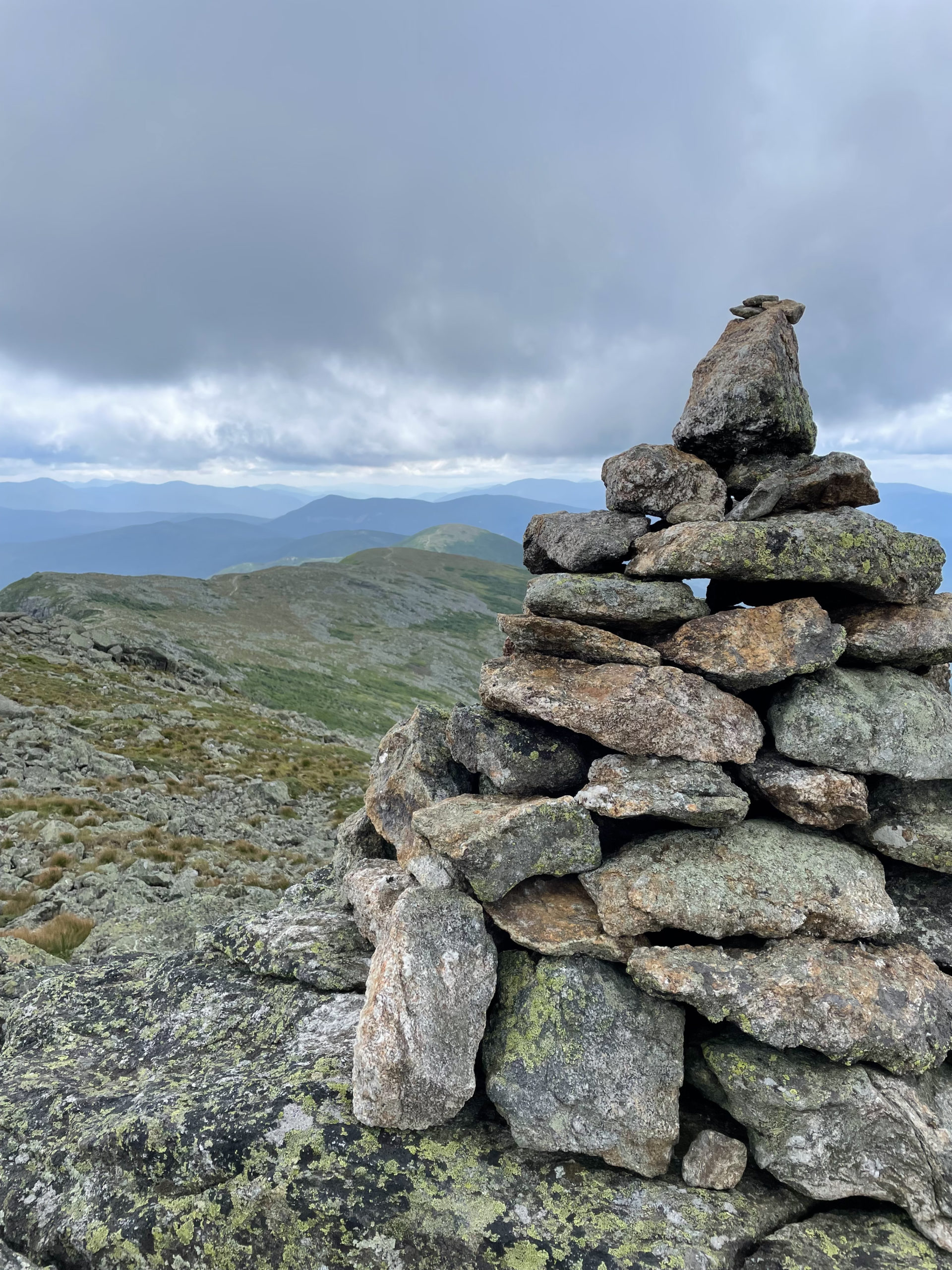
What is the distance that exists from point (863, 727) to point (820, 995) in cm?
419

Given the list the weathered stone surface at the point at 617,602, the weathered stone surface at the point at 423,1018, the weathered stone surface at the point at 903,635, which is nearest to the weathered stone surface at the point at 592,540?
Result: the weathered stone surface at the point at 617,602

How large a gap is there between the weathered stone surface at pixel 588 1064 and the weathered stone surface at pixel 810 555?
662 centimetres

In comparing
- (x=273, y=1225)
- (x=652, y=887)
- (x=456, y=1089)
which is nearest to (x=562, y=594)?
(x=652, y=887)

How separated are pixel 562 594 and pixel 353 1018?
8.14m

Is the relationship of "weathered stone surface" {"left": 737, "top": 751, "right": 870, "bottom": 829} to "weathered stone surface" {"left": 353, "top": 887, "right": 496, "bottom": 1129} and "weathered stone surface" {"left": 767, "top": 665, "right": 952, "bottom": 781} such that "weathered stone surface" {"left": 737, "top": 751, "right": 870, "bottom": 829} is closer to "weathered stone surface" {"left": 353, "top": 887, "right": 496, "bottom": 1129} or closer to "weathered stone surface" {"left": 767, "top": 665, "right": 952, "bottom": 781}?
"weathered stone surface" {"left": 767, "top": 665, "right": 952, "bottom": 781}

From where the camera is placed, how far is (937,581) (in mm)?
11922

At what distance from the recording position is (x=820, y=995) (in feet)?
27.5

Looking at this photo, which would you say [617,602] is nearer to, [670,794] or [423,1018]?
[670,794]

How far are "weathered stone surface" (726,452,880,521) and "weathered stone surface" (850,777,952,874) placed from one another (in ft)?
17.7

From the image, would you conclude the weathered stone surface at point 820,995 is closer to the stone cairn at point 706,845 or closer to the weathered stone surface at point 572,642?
the stone cairn at point 706,845

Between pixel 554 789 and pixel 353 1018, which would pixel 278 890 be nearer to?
pixel 353 1018

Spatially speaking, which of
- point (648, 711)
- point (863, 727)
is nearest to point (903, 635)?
point (863, 727)

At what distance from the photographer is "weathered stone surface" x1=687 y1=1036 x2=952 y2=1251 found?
7891mm

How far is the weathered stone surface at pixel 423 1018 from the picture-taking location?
861cm
